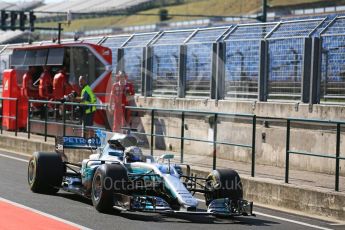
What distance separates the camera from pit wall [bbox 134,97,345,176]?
16.5m

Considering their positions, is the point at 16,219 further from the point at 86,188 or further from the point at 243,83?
the point at 243,83

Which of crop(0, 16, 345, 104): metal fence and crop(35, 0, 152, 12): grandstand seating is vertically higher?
crop(35, 0, 152, 12): grandstand seating

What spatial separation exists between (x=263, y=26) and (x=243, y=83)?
148 cm

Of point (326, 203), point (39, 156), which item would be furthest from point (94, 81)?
point (326, 203)

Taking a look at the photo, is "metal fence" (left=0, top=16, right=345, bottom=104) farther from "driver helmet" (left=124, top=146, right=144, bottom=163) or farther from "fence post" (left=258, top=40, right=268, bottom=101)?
"driver helmet" (left=124, top=146, right=144, bottom=163)

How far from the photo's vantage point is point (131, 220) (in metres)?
11.6

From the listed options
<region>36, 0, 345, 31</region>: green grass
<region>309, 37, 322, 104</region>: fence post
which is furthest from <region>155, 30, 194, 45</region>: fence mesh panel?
<region>36, 0, 345, 31</region>: green grass

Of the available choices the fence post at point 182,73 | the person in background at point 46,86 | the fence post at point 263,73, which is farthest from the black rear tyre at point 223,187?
the person in background at point 46,86

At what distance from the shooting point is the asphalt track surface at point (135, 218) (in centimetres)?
1127

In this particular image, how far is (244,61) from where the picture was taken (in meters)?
20.0

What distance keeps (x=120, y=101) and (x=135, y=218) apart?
34.1 feet

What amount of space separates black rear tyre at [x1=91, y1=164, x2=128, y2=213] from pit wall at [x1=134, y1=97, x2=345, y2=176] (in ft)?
18.4

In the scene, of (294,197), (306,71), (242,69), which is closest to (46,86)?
(242,69)

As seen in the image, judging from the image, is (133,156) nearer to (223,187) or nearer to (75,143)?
(223,187)
